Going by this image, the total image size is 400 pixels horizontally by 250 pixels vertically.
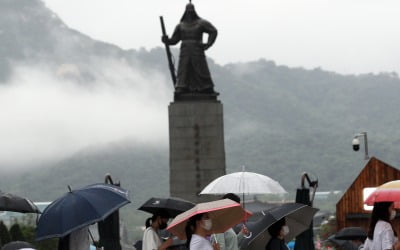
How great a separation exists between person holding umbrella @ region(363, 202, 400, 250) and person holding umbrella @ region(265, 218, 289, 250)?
3.62 ft

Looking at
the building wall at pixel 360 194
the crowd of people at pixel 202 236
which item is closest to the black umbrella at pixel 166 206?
the crowd of people at pixel 202 236

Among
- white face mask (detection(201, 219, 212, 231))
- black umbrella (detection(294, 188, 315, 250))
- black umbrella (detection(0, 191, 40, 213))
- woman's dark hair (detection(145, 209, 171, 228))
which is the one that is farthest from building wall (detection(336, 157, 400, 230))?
white face mask (detection(201, 219, 212, 231))

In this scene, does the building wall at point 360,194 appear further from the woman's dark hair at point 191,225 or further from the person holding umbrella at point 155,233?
the woman's dark hair at point 191,225

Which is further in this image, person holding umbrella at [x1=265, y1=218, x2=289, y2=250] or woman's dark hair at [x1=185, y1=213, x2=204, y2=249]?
person holding umbrella at [x1=265, y1=218, x2=289, y2=250]

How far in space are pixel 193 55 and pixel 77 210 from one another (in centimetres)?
2200

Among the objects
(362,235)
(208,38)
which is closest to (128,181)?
(208,38)

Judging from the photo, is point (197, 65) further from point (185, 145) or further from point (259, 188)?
point (259, 188)

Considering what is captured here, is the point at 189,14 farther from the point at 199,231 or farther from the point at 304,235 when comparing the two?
the point at 199,231

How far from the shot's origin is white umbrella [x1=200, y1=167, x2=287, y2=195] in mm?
18812

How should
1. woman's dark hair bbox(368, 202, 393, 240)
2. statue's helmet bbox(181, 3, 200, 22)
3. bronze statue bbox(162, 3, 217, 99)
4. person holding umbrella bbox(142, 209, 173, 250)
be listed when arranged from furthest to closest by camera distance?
statue's helmet bbox(181, 3, 200, 22), bronze statue bbox(162, 3, 217, 99), person holding umbrella bbox(142, 209, 173, 250), woman's dark hair bbox(368, 202, 393, 240)

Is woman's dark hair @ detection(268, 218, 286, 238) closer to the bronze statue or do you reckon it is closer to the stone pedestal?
the stone pedestal

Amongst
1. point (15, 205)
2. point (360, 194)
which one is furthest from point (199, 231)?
point (360, 194)

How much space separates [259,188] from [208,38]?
17593 millimetres

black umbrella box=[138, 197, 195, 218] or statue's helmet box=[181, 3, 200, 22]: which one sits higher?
statue's helmet box=[181, 3, 200, 22]
